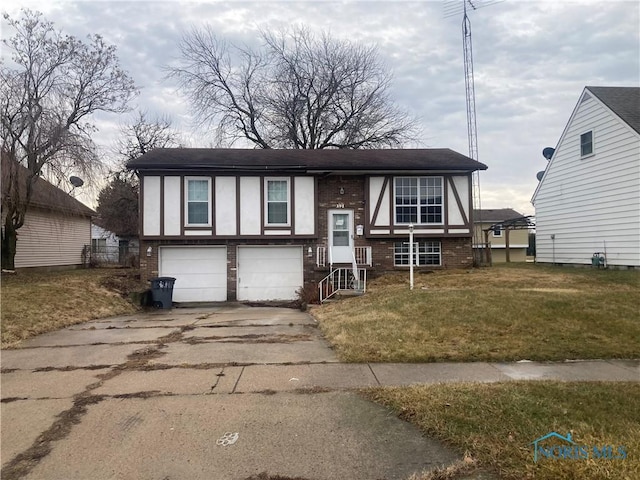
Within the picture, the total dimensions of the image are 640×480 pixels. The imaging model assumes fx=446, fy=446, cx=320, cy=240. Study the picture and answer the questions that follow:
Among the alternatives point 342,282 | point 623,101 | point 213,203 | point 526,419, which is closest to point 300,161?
point 213,203

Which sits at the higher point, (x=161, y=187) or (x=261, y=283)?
(x=161, y=187)

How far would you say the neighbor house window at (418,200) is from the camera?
704 inches

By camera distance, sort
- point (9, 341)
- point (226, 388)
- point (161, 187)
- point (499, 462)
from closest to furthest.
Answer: point (499, 462), point (226, 388), point (9, 341), point (161, 187)

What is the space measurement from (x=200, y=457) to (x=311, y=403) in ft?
4.98

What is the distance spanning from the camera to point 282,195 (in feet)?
58.4

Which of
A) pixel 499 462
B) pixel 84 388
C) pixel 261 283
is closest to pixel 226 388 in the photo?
pixel 84 388

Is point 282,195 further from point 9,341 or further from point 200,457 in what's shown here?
point 200,457

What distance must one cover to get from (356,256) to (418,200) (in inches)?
134

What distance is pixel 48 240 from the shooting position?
22.8m

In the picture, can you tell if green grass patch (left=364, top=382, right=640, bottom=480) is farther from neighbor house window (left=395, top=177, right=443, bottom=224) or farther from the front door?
neighbor house window (left=395, top=177, right=443, bottom=224)

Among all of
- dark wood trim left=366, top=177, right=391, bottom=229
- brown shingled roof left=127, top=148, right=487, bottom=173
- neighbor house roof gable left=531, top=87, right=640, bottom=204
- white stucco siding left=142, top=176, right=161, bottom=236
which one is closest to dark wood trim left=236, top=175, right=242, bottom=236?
brown shingled roof left=127, top=148, right=487, bottom=173

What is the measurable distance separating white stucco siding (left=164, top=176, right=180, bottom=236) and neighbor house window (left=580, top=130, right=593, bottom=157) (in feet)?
52.2

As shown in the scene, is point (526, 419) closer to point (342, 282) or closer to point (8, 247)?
point (342, 282)

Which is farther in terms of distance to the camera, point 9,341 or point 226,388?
point 9,341
